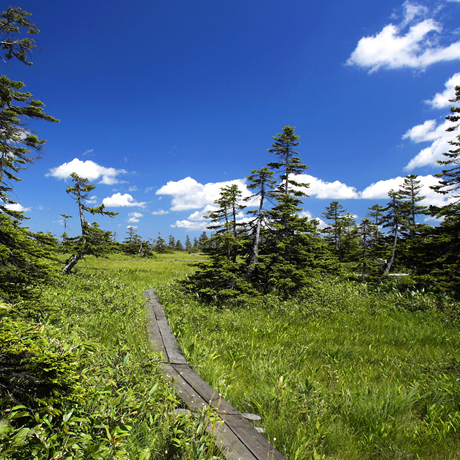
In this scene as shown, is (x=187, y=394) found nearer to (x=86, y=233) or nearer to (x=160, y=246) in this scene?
(x=86, y=233)

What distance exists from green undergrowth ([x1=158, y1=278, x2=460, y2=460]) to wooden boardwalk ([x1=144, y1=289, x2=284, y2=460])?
0.94 feet

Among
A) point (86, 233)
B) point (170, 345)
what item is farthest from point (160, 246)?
point (170, 345)

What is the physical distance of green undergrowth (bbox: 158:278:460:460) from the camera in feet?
11.2

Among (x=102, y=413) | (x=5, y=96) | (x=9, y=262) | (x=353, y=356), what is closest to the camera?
(x=102, y=413)

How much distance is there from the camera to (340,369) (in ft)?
18.2

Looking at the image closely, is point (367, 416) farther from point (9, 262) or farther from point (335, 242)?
point (335, 242)

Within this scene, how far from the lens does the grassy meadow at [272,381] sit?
2.48 metres

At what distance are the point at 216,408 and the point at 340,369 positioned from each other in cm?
354

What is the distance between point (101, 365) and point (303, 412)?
3.14 metres

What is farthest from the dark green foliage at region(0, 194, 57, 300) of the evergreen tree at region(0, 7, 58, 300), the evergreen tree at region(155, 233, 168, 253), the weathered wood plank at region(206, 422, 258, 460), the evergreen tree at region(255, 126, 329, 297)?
the evergreen tree at region(155, 233, 168, 253)

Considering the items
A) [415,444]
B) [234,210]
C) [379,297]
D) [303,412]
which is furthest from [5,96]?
[379,297]

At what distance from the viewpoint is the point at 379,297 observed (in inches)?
463

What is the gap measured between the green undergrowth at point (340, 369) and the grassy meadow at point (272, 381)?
0.03 meters

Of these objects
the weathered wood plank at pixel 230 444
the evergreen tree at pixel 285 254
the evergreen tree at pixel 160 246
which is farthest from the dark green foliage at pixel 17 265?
the evergreen tree at pixel 160 246
